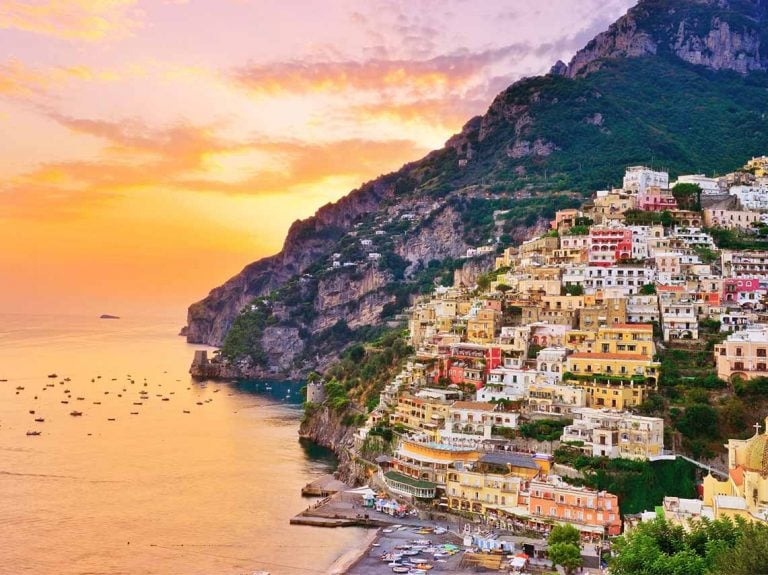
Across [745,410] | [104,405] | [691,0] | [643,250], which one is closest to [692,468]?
[745,410]

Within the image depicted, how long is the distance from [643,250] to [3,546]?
190 ft

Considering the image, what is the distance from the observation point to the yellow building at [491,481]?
53719mm

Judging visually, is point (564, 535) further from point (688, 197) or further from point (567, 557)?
point (688, 197)

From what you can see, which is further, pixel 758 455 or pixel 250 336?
pixel 250 336

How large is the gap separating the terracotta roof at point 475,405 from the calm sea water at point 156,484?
40.5 feet

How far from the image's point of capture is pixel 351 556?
1945 inches

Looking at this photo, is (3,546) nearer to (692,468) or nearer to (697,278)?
(692,468)

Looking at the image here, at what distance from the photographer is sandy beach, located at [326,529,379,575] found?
47.2 metres

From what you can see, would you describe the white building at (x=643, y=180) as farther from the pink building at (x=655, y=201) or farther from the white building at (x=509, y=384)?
the white building at (x=509, y=384)

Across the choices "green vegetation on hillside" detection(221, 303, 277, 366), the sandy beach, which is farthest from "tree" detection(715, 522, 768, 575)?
"green vegetation on hillside" detection(221, 303, 277, 366)

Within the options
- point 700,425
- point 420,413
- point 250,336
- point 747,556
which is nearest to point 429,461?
point 420,413

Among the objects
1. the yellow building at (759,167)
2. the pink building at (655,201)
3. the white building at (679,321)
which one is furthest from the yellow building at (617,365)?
the yellow building at (759,167)

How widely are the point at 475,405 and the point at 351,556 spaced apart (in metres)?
16.4

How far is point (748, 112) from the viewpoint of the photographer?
16212 centimetres
